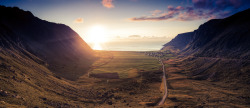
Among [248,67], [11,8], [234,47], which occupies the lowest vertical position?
[248,67]

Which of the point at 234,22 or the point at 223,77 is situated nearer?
the point at 223,77

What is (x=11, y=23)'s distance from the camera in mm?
93812

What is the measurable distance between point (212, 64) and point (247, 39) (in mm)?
36979

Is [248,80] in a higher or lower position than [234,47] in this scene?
lower

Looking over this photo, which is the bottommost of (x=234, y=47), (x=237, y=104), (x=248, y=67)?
(x=237, y=104)

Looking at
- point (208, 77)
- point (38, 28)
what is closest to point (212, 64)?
point (208, 77)

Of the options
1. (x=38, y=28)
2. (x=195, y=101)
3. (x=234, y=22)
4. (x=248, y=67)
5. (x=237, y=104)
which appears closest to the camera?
(x=237, y=104)

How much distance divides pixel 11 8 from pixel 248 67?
17723 cm

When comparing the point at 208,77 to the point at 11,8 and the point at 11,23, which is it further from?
the point at 11,8

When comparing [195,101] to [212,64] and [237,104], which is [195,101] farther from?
[212,64]

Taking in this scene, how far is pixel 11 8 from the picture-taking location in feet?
350

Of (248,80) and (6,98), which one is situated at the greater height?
(6,98)

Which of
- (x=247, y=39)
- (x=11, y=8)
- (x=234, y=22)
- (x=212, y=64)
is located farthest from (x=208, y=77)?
(x=11, y=8)

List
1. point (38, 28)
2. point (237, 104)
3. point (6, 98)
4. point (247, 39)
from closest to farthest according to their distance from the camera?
1. point (6, 98)
2. point (237, 104)
3. point (247, 39)
4. point (38, 28)
